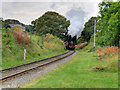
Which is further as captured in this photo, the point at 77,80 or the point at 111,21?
the point at 111,21

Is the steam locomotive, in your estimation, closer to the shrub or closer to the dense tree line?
the dense tree line

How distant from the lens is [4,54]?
55.3 ft

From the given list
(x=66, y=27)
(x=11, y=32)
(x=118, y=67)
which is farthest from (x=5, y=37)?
(x=66, y=27)

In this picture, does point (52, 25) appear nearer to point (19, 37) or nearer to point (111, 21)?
point (111, 21)

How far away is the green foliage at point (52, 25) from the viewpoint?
168ft

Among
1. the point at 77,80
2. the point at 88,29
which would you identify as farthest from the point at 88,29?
the point at 77,80

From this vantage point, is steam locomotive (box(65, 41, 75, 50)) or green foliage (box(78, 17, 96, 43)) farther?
green foliage (box(78, 17, 96, 43))

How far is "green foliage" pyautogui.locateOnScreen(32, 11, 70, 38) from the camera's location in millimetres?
51156

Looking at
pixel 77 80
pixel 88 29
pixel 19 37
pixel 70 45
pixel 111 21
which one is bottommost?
pixel 77 80

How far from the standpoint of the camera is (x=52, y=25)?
168 feet

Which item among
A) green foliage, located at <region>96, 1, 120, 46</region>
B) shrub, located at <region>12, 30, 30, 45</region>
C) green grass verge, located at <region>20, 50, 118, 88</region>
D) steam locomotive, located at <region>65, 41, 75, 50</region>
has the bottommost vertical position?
green grass verge, located at <region>20, 50, 118, 88</region>

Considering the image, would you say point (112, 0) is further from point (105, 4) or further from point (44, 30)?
point (44, 30)

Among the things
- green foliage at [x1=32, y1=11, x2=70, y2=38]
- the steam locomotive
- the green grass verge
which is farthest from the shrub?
green foliage at [x1=32, y1=11, x2=70, y2=38]

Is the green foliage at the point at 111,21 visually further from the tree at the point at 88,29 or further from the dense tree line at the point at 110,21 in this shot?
the tree at the point at 88,29
